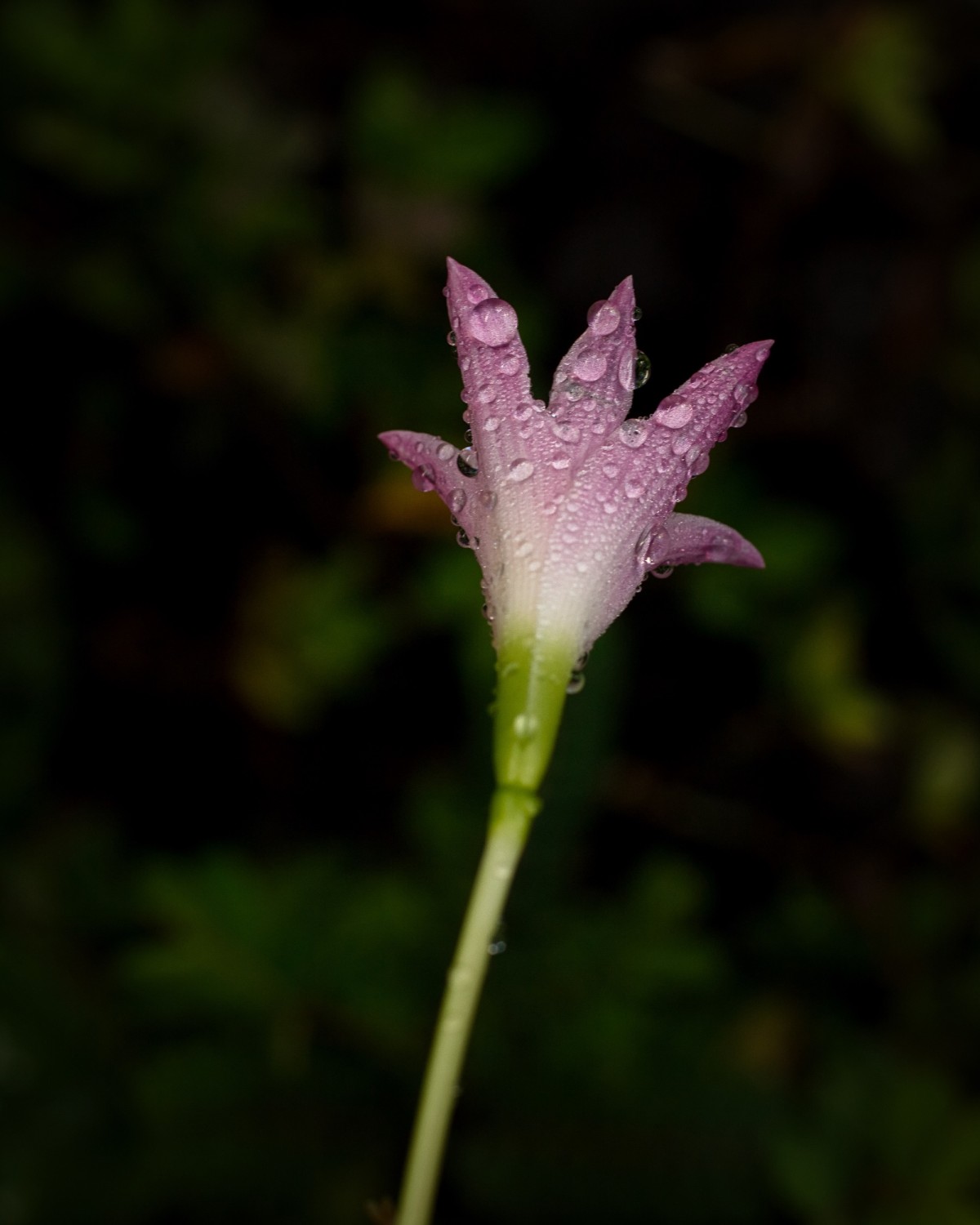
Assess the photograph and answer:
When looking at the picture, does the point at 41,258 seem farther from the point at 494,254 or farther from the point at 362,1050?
the point at 362,1050

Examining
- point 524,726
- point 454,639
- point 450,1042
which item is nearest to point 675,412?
point 524,726

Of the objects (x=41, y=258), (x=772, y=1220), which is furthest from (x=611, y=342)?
(x=41, y=258)

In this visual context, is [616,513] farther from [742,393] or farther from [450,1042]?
[450,1042]

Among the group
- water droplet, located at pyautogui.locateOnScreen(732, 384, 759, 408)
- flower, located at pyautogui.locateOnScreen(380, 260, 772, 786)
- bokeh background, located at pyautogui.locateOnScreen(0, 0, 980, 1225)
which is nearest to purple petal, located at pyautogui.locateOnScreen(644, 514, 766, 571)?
flower, located at pyautogui.locateOnScreen(380, 260, 772, 786)

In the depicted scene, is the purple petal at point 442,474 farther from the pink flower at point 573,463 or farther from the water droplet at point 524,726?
the water droplet at point 524,726

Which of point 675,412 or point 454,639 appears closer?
point 675,412

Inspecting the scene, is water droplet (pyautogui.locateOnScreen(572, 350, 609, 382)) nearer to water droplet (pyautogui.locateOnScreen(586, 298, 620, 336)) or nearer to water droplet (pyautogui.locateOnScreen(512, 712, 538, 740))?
water droplet (pyautogui.locateOnScreen(586, 298, 620, 336))

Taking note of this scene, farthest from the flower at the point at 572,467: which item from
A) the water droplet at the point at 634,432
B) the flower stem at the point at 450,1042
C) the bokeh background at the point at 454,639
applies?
the bokeh background at the point at 454,639
